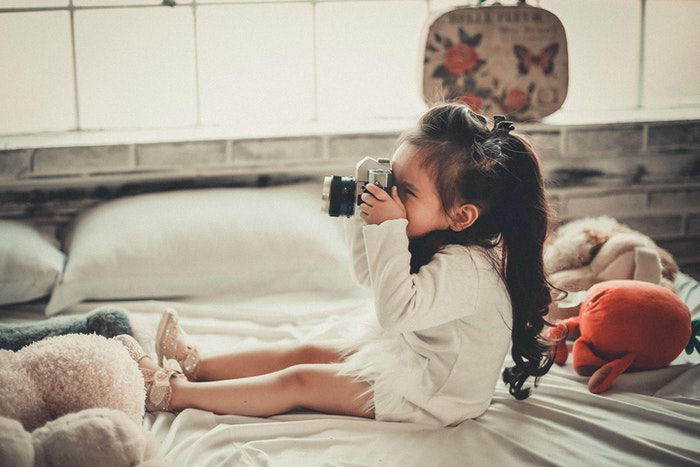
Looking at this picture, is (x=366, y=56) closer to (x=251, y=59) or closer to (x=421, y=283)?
(x=251, y=59)

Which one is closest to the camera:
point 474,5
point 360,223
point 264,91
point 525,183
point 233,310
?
point 525,183

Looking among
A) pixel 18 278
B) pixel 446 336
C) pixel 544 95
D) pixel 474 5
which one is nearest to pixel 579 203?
pixel 544 95

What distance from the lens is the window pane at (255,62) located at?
83.2 inches

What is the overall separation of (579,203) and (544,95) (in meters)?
0.34

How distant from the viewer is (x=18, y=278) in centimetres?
157

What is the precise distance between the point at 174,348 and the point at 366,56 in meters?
1.24

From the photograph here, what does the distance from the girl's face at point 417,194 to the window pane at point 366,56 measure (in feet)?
3.56

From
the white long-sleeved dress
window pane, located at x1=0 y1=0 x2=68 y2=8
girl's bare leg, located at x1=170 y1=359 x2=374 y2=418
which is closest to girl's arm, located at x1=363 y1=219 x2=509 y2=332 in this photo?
the white long-sleeved dress

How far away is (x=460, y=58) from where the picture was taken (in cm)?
199

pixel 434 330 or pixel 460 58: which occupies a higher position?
pixel 460 58

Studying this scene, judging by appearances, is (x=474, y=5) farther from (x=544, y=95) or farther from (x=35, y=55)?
(x=35, y=55)

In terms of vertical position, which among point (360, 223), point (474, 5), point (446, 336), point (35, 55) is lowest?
point (446, 336)

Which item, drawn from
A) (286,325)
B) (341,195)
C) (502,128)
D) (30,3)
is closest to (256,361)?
(286,325)

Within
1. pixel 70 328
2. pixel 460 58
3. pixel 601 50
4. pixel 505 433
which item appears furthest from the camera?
pixel 601 50
